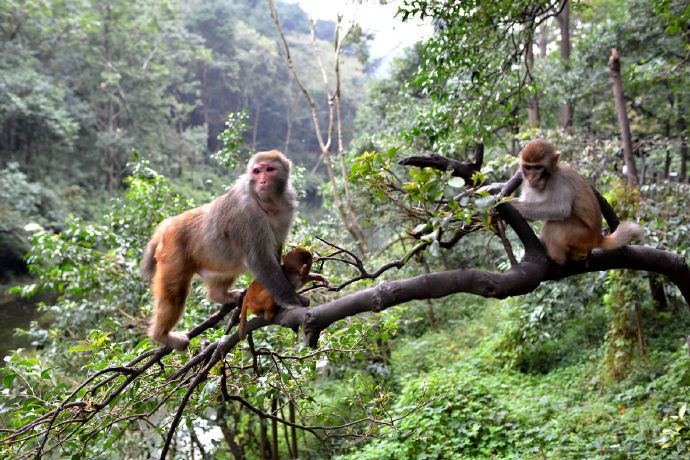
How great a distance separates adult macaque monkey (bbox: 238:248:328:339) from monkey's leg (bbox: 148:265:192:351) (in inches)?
24.1

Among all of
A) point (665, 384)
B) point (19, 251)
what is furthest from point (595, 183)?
point (19, 251)

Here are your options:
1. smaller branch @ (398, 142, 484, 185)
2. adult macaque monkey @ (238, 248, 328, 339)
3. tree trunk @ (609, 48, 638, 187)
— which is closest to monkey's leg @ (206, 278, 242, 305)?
adult macaque monkey @ (238, 248, 328, 339)

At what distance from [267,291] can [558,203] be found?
190 centimetres

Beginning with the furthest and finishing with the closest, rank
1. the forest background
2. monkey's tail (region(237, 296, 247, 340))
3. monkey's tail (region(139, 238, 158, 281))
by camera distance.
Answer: monkey's tail (region(139, 238, 158, 281)), the forest background, monkey's tail (region(237, 296, 247, 340))

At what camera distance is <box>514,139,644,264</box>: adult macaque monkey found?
9.41 feet

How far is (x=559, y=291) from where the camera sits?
6.49 metres

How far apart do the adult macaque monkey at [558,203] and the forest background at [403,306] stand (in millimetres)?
678

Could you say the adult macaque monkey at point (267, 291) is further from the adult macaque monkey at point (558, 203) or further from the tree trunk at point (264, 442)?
the tree trunk at point (264, 442)

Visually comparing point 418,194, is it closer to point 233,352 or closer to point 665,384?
point 233,352

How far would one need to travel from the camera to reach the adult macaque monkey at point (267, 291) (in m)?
2.38

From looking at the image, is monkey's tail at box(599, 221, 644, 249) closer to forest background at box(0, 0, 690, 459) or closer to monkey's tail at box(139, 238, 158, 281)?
forest background at box(0, 0, 690, 459)

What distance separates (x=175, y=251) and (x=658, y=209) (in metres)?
5.37

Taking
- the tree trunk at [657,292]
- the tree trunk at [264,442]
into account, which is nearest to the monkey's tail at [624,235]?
the tree trunk at [657,292]

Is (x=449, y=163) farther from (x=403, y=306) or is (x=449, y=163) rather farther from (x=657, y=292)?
(x=403, y=306)
